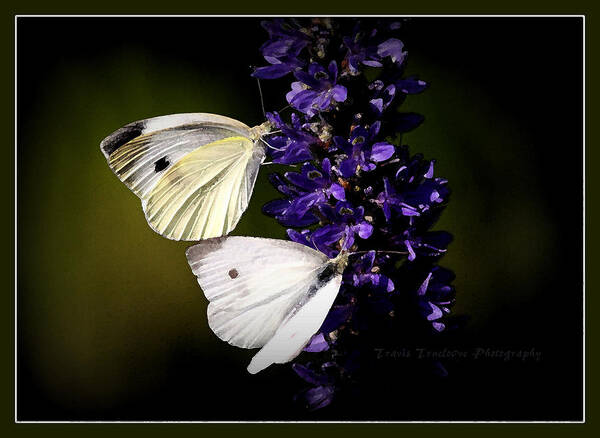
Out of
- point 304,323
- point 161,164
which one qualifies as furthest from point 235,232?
point 304,323

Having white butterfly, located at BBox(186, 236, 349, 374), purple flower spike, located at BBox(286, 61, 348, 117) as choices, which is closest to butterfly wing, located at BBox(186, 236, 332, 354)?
white butterfly, located at BBox(186, 236, 349, 374)

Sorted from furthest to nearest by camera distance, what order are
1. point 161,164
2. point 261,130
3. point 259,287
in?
1. point 161,164
2. point 261,130
3. point 259,287

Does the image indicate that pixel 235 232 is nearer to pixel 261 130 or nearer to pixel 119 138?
pixel 261 130

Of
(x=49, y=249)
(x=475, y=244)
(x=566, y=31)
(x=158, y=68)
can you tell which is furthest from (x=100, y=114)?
(x=566, y=31)

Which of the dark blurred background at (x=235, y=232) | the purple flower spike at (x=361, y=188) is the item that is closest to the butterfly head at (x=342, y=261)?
the purple flower spike at (x=361, y=188)

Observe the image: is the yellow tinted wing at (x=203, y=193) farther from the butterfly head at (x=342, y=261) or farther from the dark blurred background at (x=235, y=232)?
the butterfly head at (x=342, y=261)

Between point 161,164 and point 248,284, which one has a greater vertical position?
point 161,164
